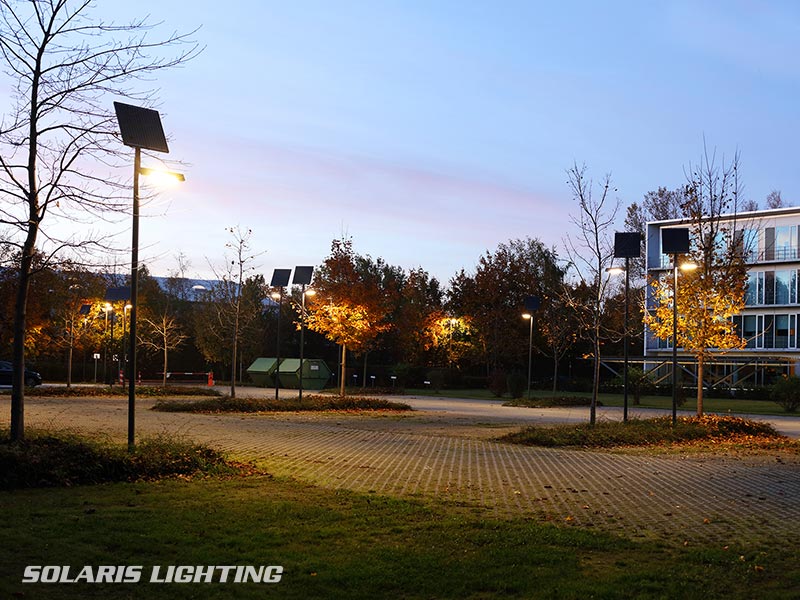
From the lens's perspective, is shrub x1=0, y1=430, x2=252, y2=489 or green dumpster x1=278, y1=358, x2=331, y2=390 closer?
shrub x1=0, y1=430, x2=252, y2=489

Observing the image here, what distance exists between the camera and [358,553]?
6.84 m

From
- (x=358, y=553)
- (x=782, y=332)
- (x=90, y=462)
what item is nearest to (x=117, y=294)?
(x=90, y=462)

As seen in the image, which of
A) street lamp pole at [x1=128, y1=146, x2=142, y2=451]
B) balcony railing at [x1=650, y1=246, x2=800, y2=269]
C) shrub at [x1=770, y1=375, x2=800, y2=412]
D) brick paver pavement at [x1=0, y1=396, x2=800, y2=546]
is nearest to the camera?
brick paver pavement at [x1=0, y1=396, x2=800, y2=546]

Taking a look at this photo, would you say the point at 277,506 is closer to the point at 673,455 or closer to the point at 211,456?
the point at 211,456

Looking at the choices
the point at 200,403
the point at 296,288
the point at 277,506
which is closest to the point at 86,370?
the point at 296,288

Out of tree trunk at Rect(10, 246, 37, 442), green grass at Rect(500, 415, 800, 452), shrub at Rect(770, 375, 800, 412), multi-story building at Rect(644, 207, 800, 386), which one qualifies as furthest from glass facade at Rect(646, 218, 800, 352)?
tree trunk at Rect(10, 246, 37, 442)

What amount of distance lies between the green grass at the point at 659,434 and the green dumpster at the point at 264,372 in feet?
103

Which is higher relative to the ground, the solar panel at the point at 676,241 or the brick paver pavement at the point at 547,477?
the solar panel at the point at 676,241

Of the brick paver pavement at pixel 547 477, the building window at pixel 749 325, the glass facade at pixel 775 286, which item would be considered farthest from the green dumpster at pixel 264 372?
the building window at pixel 749 325

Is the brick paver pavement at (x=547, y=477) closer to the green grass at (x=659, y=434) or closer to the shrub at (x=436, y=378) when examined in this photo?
the green grass at (x=659, y=434)

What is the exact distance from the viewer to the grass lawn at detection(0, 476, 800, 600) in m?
5.91

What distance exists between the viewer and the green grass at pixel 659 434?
16731mm

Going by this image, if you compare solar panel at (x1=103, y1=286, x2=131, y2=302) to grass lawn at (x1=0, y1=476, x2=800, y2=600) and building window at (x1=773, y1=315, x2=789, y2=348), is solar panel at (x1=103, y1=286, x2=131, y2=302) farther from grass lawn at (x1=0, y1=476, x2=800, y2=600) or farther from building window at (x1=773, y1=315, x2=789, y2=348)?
building window at (x1=773, y1=315, x2=789, y2=348)

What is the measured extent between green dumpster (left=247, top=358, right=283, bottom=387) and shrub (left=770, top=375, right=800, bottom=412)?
2674cm
